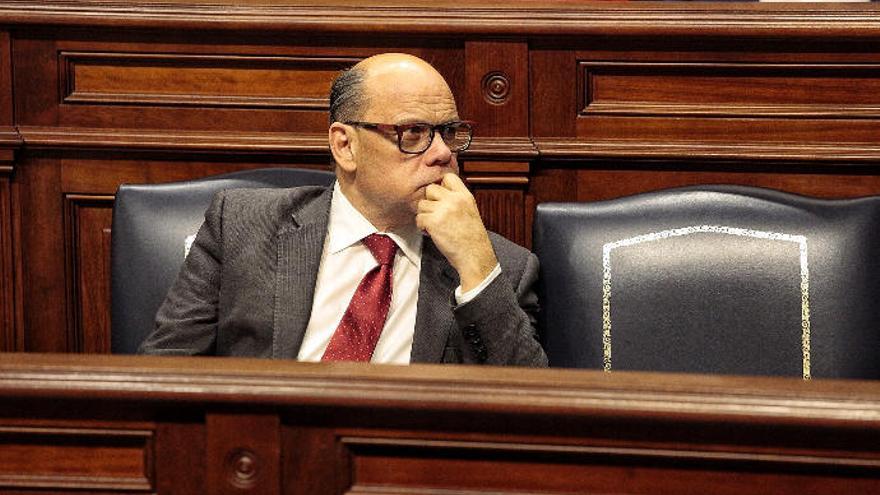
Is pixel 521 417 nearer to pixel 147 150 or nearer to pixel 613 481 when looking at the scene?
pixel 613 481

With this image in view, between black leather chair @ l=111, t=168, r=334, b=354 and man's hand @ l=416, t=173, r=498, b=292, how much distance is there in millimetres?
268

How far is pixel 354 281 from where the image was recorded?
1376mm

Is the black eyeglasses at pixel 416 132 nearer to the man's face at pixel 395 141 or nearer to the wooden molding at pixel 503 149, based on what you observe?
the man's face at pixel 395 141

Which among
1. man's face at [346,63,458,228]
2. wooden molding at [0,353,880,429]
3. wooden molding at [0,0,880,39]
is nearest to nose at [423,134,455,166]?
man's face at [346,63,458,228]

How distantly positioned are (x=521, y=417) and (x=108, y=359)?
0.89 feet

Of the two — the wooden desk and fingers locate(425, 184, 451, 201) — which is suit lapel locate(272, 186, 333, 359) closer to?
fingers locate(425, 184, 451, 201)

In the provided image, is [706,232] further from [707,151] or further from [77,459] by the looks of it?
[77,459]

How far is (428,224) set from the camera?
4.29ft

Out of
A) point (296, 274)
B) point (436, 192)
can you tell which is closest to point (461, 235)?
point (436, 192)

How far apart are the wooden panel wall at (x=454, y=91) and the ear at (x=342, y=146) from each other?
0.50ft

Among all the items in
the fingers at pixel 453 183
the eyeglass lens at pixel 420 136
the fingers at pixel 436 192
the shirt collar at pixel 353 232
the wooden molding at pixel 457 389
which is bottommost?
the wooden molding at pixel 457 389

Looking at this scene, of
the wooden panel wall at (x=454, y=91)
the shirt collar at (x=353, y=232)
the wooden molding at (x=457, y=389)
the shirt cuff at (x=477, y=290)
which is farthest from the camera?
the wooden panel wall at (x=454, y=91)

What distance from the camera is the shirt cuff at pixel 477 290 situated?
1.28 meters

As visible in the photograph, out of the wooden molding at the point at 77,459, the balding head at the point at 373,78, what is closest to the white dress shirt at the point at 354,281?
the balding head at the point at 373,78
